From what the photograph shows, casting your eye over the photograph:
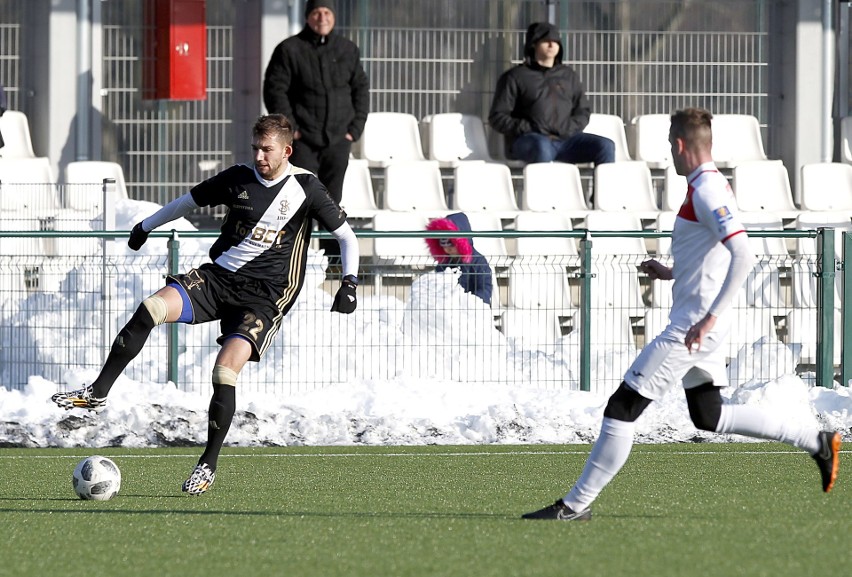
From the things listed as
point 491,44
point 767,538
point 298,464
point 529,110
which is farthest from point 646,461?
point 491,44

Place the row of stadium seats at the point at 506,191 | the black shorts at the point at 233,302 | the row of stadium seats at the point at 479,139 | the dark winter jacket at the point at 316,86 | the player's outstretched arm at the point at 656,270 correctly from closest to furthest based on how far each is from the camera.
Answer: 1. the player's outstretched arm at the point at 656,270
2. the black shorts at the point at 233,302
3. the dark winter jacket at the point at 316,86
4. the row of stadium seats at the point at 506,191
5. the row of stadium seats at the point at 479,139

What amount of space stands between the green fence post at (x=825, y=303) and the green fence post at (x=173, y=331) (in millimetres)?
5068

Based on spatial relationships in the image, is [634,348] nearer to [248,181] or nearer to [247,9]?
[248,181]

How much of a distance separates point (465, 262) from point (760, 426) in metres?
6.15

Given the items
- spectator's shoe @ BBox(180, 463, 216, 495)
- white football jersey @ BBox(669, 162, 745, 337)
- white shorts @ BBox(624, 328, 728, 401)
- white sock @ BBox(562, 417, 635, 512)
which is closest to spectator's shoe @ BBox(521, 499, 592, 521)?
white sock @ BBox(562, 417, 635, 512)

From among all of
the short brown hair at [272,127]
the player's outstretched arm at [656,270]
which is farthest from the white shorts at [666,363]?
the short brown hair at [272,127]

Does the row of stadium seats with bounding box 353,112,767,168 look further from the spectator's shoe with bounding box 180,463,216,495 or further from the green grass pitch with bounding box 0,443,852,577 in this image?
the spectator's shoe with bounding box 180,463,216,495

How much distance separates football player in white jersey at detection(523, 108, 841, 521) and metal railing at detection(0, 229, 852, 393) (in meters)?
5.81

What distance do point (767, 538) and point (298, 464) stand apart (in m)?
4.54

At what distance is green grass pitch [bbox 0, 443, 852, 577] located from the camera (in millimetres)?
5498

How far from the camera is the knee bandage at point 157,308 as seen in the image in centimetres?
800

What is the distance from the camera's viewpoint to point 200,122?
17609mm

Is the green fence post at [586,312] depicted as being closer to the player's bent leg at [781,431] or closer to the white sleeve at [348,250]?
the white sleeve at [348,250]

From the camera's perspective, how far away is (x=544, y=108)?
1571 cm
